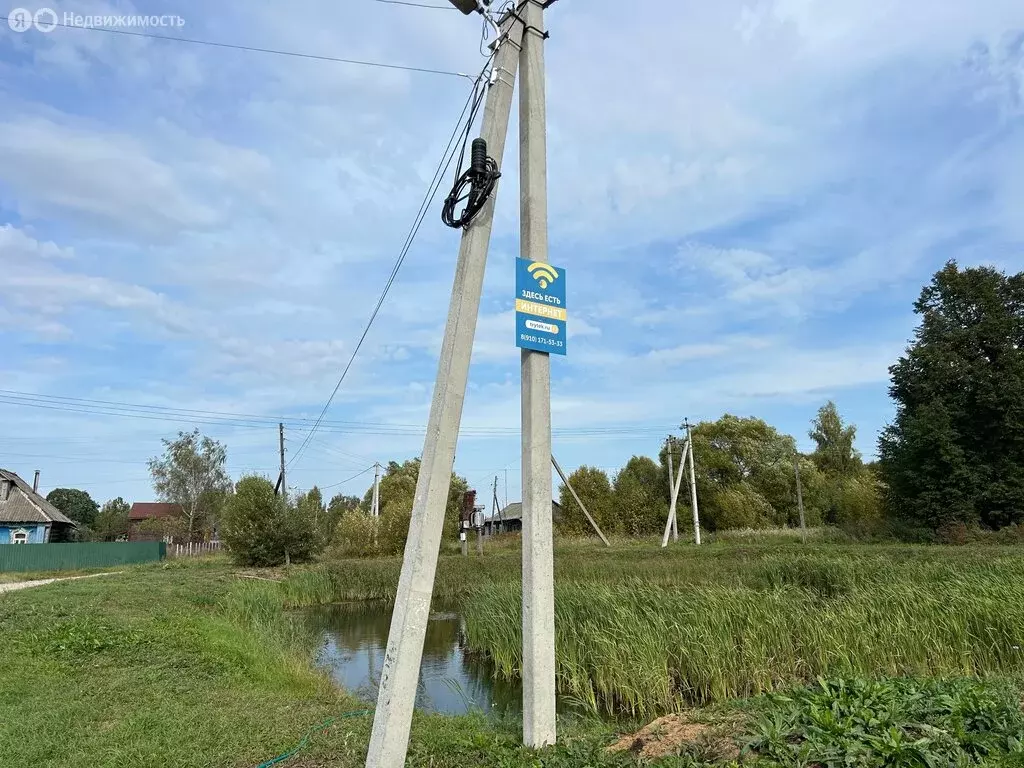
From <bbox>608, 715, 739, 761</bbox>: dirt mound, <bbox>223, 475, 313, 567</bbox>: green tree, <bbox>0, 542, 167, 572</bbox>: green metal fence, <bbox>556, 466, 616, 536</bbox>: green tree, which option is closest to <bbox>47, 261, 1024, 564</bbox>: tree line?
<bbox>223, 475, 313, 567</bbox>: green tree

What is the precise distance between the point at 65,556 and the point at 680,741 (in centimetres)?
3580

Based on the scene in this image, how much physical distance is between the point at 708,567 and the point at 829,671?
11441mm

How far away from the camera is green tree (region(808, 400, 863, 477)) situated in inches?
2254

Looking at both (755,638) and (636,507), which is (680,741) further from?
(636,507)

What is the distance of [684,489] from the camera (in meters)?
50.5

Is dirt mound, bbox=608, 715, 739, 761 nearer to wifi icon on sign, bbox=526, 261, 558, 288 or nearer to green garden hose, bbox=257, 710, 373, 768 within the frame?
green garden hose, bbox=257, 710, 373, 768

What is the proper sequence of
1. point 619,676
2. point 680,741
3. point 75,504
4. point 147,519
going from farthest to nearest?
point 75,504 < point 147,519 < point 619,676 < point 680,741

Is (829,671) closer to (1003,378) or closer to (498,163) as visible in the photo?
(498,163)

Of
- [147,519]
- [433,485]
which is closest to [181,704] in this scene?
[433,485]

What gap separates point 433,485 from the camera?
396 cm

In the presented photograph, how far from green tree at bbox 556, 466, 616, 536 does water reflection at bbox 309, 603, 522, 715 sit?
31019 mm

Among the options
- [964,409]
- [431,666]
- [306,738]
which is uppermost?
[964,409]

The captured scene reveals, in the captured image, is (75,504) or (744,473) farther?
(75,504)

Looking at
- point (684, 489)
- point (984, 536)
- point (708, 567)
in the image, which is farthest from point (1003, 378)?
point (684, 489)
